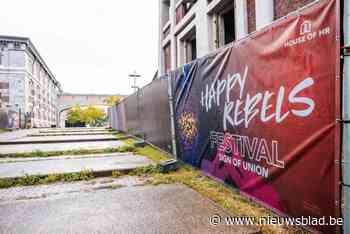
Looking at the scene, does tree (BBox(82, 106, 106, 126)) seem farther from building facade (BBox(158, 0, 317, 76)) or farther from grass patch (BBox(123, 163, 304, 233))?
grass patch (BBox(123, 163, 304, 233))

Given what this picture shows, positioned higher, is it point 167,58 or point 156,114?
point 167,58

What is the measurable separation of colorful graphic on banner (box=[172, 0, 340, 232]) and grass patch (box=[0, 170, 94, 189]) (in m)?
2.28

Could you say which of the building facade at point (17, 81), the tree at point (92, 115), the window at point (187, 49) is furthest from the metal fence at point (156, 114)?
the tree at point (92, 115)

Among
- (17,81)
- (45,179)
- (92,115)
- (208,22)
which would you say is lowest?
(45,179)

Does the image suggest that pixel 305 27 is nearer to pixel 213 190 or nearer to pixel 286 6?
pixel 213 190

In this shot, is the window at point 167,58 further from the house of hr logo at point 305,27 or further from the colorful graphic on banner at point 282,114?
the house of hr logo at point 305,27

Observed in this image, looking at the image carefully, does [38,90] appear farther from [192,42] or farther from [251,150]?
[251,150]

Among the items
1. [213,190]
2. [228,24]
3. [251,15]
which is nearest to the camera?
[213,190]

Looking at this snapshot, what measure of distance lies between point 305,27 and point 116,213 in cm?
256

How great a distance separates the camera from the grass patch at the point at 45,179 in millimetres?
3643

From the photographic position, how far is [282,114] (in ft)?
7.16

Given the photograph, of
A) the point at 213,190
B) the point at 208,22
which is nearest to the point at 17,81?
the point at 208,22

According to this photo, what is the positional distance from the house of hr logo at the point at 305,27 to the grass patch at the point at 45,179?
12.4 ft

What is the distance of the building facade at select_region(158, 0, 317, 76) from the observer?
217 inches
